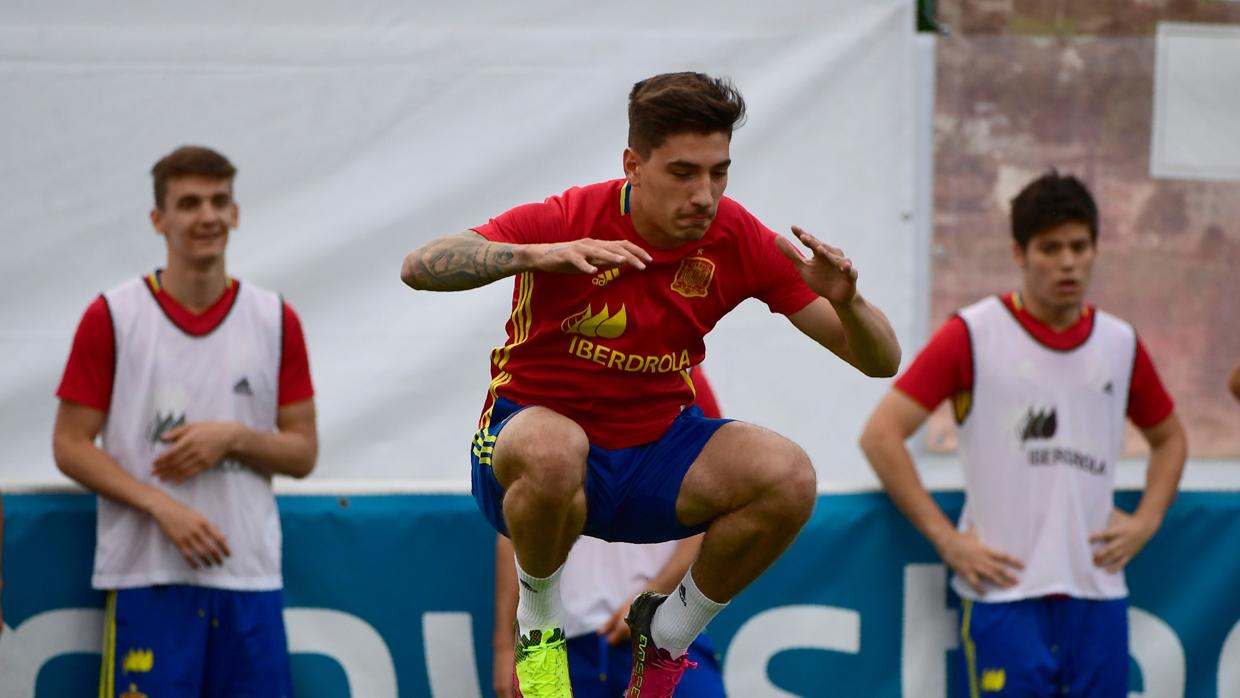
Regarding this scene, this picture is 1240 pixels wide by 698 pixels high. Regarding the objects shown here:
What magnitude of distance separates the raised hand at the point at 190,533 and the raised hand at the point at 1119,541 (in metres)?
3.20

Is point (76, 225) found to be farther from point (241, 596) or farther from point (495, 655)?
point (495, 655)

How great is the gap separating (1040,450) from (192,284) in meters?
3.19

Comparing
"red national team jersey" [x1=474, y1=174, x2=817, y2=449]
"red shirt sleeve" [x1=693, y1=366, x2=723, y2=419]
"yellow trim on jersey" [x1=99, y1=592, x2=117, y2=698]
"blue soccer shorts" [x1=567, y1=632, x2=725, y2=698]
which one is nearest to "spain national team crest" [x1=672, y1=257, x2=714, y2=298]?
"red national team jersey" [x1=474, y1=174, x2=817, y2=449]

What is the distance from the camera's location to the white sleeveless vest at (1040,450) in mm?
5570

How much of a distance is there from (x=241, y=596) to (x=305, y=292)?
1.39m

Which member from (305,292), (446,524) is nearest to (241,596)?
(446,524)

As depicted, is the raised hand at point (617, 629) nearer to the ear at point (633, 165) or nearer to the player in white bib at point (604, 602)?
the player in white bib at point (604, 602)

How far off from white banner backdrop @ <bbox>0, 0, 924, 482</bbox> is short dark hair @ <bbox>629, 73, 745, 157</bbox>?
2.39 m

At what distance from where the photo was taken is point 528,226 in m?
3.84

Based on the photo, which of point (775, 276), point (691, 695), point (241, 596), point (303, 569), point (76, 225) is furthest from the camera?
point (76, 225)

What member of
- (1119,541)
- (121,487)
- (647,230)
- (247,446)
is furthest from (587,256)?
(1119,541)

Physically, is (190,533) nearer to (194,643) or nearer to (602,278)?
(194,643)

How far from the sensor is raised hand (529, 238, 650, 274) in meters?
3.35

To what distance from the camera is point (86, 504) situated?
5562 mm
